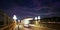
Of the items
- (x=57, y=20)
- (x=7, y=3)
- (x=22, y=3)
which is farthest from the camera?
(x=57, y=20)

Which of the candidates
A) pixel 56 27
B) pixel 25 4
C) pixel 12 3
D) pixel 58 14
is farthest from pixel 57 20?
pixel 12 3

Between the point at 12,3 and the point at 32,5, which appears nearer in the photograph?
the point at 12,3

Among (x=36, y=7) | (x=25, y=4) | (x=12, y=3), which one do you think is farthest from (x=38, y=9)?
(x=12, y=3)

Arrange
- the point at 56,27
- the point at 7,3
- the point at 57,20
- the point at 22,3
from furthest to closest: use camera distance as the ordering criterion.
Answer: the point at 56,27 < the point at 57,20 < the point at 22,3 < the point at 7,3

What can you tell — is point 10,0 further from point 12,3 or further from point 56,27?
point 56,27

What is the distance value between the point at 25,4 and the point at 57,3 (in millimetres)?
1247

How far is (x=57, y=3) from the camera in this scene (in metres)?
4.81

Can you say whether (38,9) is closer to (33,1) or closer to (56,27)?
(33,1)

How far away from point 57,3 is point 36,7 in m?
0.83

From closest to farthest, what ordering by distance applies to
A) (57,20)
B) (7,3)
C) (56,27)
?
1. (7,3)
2. (57,20)
3. (56,27)

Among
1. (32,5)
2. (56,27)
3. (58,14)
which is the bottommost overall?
(56,27)

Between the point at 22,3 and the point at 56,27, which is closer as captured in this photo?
the point at 22,3

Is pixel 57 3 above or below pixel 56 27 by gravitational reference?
above

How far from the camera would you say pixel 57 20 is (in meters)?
5.05
